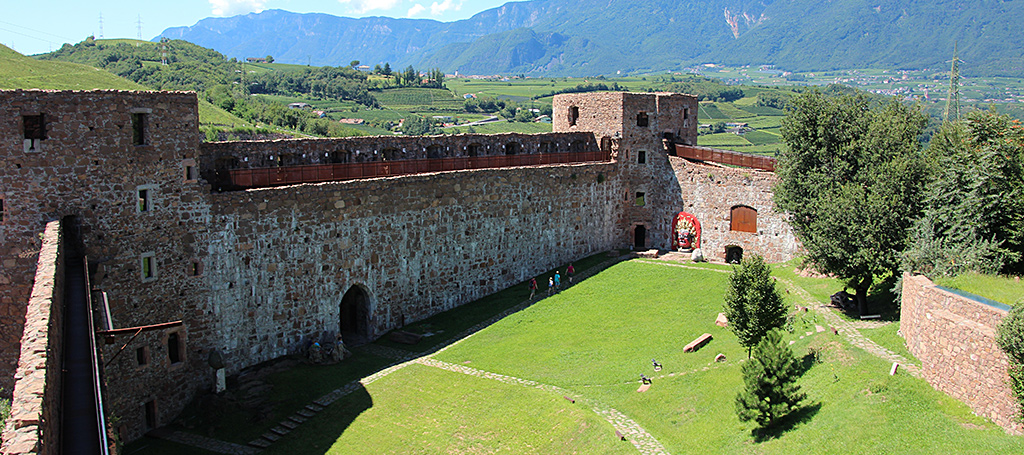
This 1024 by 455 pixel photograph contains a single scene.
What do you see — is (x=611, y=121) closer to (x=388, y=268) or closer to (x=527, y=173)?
(x=527, y=173)

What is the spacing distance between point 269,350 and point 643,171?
25.4 metres

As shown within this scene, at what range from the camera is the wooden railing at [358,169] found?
2945cm

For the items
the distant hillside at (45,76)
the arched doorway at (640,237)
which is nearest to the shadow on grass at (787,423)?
the arched doorway at (640,237)

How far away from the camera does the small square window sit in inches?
1036

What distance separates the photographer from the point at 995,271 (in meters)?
24.9

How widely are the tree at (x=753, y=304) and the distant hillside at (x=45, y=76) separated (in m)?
53.1

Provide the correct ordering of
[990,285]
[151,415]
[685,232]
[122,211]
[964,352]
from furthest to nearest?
[685,232] < [151,415] < [122,211] < [990,285] < [964,352]

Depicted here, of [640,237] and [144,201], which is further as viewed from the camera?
[640,237]

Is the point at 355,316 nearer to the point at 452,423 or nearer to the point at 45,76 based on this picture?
the point at 452,423

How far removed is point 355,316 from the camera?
35156 millimetres

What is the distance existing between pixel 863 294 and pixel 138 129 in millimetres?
28310

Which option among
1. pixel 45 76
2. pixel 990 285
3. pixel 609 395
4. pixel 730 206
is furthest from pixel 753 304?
pixel 45 76

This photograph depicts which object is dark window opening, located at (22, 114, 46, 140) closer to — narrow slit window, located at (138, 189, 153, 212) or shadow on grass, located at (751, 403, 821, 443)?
narrow slit window, located at (138, 189, 153, 212)

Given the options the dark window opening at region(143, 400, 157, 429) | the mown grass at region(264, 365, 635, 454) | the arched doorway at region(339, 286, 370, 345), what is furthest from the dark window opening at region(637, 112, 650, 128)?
the dark window opening at region(143, 400, 157, 429)
